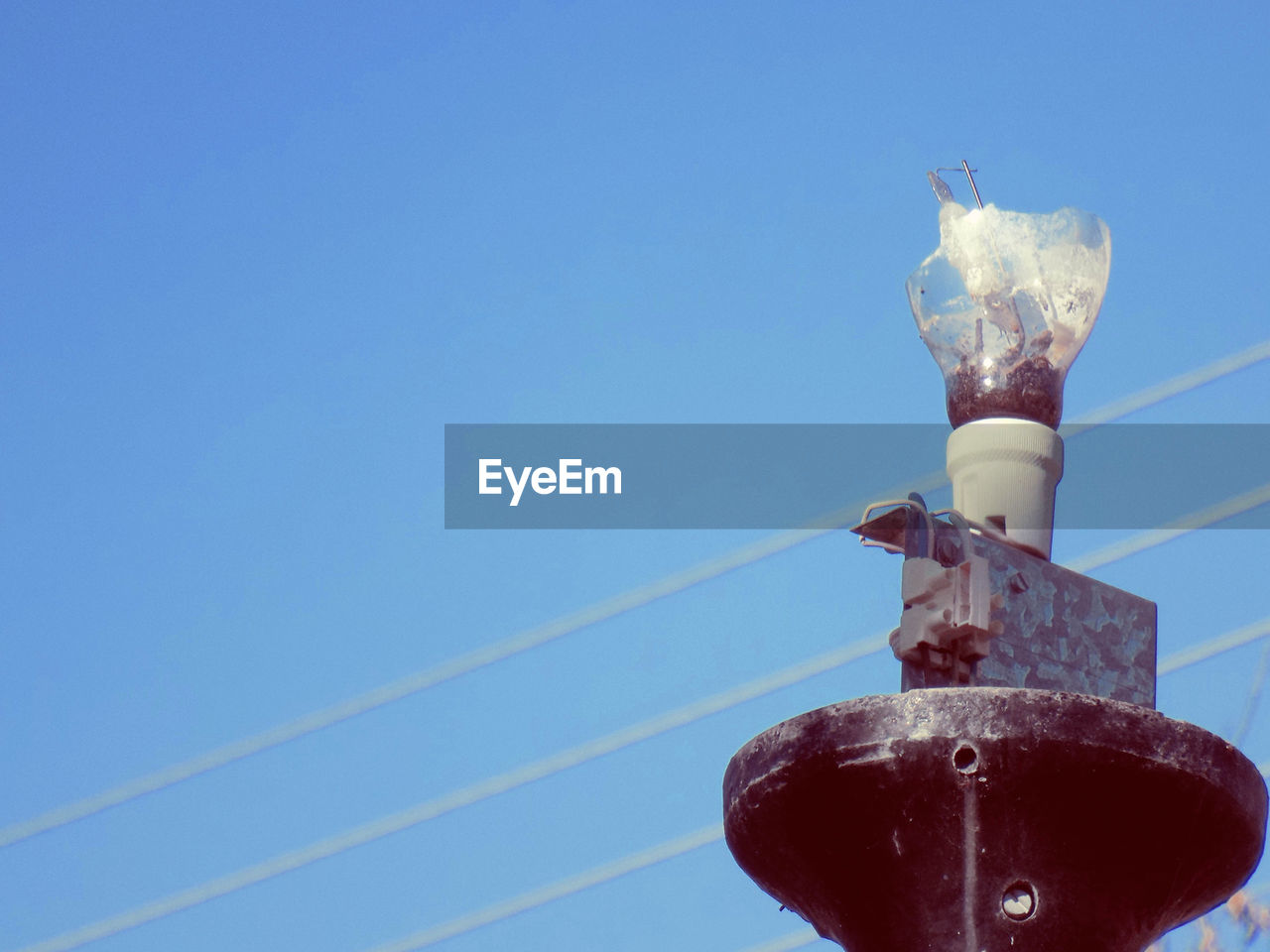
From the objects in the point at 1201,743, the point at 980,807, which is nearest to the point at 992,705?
the point at 980,807

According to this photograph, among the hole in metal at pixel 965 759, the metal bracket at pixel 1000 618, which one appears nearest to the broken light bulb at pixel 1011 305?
the metal bracket at pixel 1000 618

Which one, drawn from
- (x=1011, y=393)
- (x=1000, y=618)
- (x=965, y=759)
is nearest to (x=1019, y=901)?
(x=965, y=759)

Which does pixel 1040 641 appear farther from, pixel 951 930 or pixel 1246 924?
pixel 1246 924

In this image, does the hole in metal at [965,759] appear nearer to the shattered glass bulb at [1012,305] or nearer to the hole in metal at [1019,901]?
the hole in metal at [1019,901]

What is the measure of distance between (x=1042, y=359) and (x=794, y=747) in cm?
158

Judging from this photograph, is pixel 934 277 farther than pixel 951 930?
Yes

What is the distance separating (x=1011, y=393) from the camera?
4.93 meters

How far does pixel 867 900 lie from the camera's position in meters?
3.95

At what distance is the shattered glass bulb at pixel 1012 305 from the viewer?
4.96 metres

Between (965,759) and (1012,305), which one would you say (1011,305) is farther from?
(965,759)

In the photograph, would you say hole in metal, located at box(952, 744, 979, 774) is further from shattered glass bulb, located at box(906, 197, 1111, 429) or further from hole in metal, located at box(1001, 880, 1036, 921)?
shattered glass bulb, located at box(906, 197, 1111, 429)

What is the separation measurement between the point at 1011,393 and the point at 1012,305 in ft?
0.79

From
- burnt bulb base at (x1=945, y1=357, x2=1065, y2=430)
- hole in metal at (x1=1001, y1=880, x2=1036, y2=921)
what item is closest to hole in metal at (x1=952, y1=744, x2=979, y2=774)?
hole in metal at (x1=1001, y1=880, x2=1036, y2=921)

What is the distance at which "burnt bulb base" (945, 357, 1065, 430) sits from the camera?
16.2 feet
